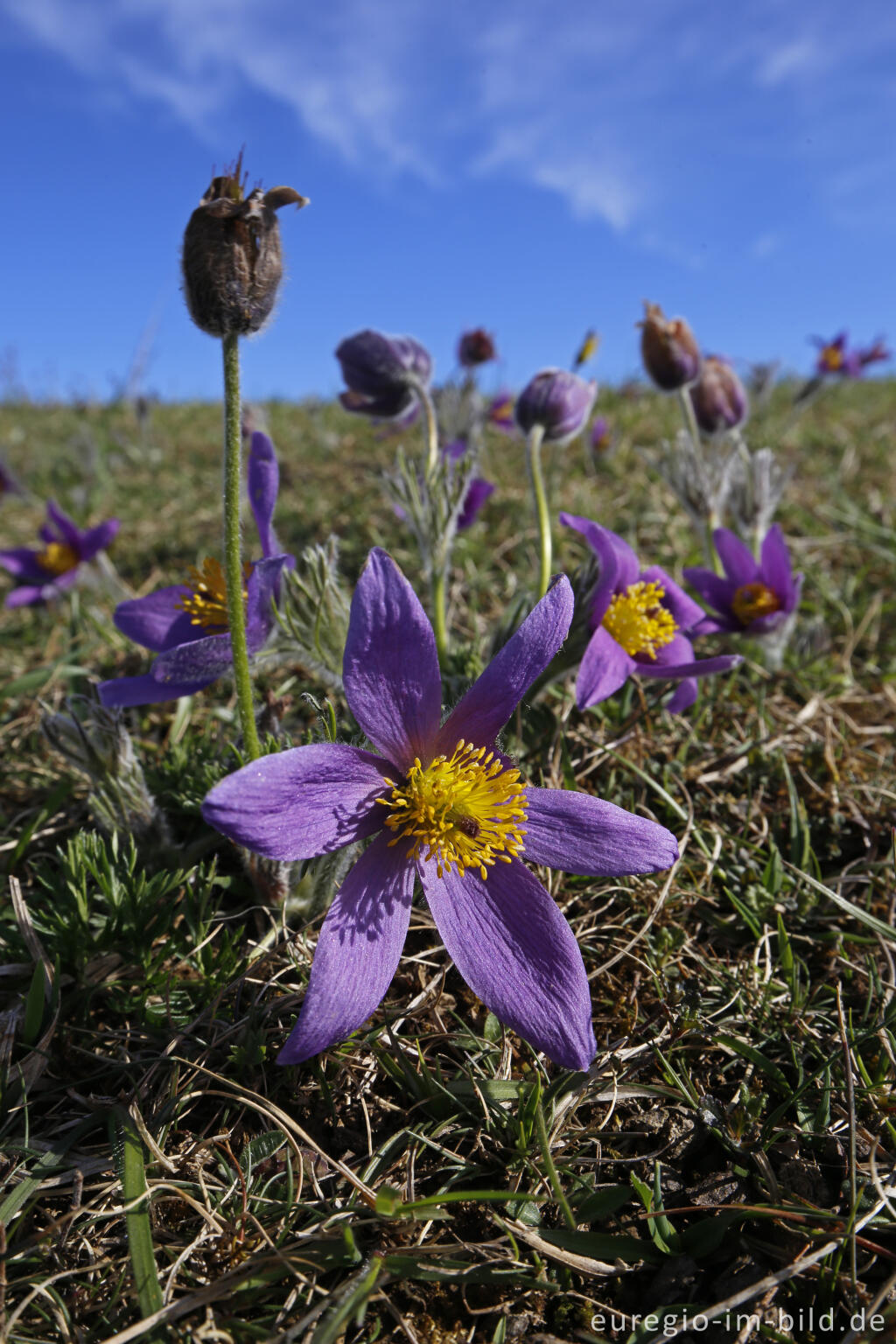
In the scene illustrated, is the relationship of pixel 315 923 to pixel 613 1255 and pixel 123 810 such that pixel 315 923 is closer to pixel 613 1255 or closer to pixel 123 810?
pixel 123 810

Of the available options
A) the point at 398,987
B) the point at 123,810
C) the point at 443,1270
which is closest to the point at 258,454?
the point at 123,810

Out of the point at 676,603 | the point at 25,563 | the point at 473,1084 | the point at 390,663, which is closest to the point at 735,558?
the point at 676,603

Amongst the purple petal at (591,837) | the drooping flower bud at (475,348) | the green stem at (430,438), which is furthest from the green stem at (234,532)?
the drooping flower bud at (475,348)

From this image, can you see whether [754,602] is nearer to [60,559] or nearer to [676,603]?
[676,603]

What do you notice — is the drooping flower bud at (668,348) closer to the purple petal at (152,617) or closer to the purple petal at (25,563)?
the purple petal at (152,617)

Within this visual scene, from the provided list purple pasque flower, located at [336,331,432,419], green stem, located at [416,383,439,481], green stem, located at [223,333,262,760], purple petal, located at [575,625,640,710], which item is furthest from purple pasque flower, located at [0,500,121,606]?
purple petal, located at [575,625,640,710]

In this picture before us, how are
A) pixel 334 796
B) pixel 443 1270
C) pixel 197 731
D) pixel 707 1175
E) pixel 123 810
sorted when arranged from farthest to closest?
1. pixel 197 731
2. pixel 123 810
3. pixel 707 1175
4. pixel 334 796
5. pixel 443 1270
